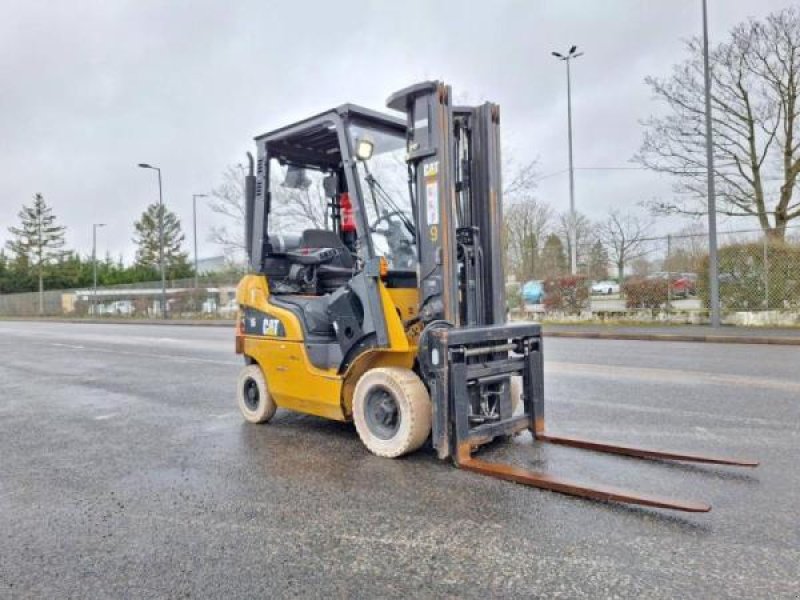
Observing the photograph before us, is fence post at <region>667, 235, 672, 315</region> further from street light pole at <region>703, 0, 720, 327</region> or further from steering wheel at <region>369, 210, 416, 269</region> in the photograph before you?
steering wheel at <region>369, 210, 416, 269</region>

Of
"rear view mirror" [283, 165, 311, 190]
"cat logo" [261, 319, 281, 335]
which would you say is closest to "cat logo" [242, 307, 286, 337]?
"cat logo" [261, 319, 281, 335]

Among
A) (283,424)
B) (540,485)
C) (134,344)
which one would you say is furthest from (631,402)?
(134,344)

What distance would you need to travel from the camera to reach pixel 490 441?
506 cm

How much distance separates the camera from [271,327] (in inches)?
241

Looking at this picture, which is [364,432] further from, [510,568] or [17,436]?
[17,436]

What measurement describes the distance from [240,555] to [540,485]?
6.37ft

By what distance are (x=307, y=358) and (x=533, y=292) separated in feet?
57.1

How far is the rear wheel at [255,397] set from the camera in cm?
634

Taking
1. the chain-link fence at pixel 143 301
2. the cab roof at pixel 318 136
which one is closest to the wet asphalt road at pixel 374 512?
the cab roof at pixel 318 136

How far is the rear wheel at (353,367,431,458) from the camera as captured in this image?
4.68 meters

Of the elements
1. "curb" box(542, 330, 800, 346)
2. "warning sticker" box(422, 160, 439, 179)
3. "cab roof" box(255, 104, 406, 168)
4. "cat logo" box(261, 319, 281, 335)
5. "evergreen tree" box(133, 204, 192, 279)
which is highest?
"evergreen tree" box(133, 204, 192, 279)

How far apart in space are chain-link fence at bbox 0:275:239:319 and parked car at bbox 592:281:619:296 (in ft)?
67.6

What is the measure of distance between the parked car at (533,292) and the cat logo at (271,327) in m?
16.8

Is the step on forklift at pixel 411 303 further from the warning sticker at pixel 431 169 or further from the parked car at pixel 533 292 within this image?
the parked car at pixel 533 292
